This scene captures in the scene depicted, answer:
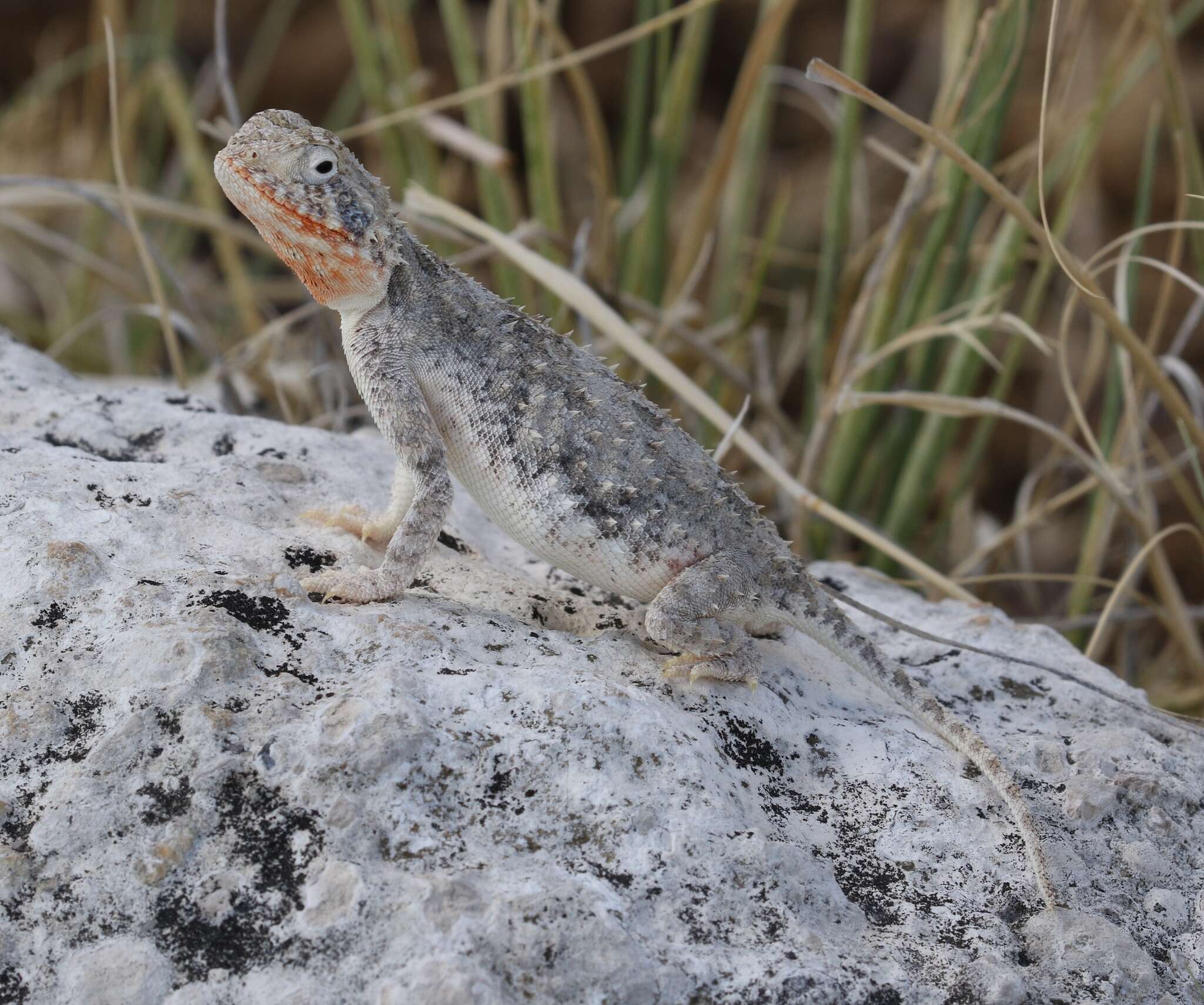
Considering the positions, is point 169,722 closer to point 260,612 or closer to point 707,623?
point 260,612

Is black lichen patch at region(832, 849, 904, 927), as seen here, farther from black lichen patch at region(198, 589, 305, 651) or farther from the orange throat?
the orange throat

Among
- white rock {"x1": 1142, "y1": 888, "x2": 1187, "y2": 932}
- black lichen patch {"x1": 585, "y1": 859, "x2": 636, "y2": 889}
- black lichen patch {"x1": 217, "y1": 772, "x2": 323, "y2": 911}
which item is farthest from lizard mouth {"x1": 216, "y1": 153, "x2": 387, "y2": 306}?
white rock {"x1": 1142, "y1": 888, "x2": 1187, "y2": 932}

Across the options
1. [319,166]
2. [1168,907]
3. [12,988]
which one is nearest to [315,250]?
[319,166]

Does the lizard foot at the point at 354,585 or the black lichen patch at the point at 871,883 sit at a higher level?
the lizard foot at the point at 354,585

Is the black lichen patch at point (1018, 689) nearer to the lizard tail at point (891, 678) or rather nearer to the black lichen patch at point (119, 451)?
the lizard tail at point (891, 678)

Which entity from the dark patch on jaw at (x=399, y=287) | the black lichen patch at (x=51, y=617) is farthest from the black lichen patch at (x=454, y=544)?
the black lichen patch at (x=51, y=617)

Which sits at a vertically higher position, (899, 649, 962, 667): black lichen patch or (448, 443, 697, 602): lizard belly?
(448, 443, 697, 602): lizard belly
